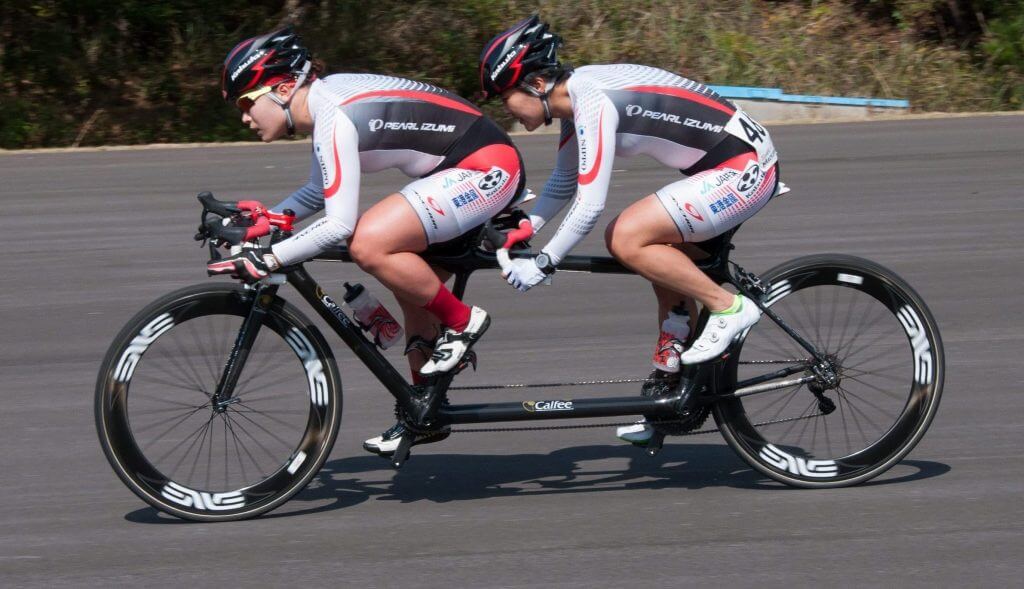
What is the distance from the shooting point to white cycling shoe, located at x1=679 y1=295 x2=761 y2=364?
16.3ft

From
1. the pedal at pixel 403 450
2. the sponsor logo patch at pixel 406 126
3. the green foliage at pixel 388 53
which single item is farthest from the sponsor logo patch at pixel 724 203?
the green foliage at pixel 388 53

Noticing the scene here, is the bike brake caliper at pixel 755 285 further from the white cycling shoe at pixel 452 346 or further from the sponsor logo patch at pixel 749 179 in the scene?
the white cycling shoe at pixel 452 346

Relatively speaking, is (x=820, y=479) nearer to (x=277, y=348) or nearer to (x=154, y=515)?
(x=277, y=348)

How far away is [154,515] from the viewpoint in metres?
5.15

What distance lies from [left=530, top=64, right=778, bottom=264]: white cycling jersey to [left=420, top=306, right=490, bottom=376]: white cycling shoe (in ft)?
1.36

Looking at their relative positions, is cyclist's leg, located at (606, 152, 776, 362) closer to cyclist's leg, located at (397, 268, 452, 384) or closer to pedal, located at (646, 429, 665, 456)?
pedal, located at (646, 429, 665, 456)

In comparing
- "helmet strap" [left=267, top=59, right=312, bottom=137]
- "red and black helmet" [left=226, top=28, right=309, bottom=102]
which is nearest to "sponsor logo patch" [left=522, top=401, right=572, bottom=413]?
"helmet strap" [left=267, top=59, right=312, bottom=137]

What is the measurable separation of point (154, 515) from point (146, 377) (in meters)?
0.52

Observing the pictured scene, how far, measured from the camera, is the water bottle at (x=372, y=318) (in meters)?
5.18

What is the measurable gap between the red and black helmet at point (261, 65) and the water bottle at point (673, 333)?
1676 millimetres

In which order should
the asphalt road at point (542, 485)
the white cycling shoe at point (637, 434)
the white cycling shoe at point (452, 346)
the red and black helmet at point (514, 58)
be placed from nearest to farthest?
the asphalt road at point (542, 485) < the red and black helmet at point (514, 58) < the white cycling shoe at point (452, 346) < the white cycling shoe at point (637, 434)

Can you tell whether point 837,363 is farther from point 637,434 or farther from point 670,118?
point 670,118

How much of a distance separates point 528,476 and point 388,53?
551 inches

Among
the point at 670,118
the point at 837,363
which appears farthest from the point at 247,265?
the point at 837,363
